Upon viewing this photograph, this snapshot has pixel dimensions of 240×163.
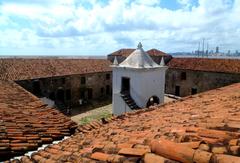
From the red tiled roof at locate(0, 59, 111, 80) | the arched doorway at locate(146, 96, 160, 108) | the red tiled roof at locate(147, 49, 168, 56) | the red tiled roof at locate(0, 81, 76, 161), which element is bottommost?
the arched doorway at locate(146, 96, 160, 108)

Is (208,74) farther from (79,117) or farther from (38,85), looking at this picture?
(38,85)

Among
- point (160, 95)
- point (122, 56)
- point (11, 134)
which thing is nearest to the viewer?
point (11, 134)

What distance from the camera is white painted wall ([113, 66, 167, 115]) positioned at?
18078 millimetres

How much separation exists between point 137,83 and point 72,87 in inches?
619

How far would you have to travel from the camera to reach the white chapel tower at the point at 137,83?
18125 mm

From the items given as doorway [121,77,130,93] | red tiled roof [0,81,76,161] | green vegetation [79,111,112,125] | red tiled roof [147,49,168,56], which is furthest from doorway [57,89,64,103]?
red tiled roof [0,81,76,161]

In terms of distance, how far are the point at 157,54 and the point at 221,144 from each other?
132 ft

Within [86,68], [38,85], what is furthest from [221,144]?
[86,68]

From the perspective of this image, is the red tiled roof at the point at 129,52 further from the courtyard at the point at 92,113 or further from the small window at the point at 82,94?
the small window at the point at 82,94

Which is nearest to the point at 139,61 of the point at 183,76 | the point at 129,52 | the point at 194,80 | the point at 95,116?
the point at 95,116

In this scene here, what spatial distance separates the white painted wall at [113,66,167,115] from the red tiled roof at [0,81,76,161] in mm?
9280

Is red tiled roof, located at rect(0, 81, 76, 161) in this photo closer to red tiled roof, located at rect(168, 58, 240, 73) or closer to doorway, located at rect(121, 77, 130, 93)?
doorway, located at rect(121, 77, 130, 93)

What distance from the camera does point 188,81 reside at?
32719mm

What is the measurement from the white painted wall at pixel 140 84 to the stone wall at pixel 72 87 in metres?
11.7
